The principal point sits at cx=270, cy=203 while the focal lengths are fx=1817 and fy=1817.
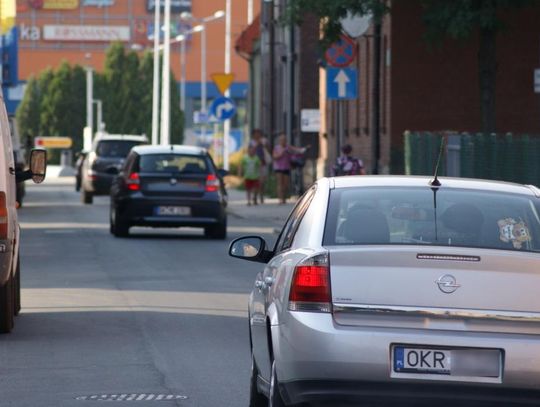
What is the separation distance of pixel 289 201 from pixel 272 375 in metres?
39.0

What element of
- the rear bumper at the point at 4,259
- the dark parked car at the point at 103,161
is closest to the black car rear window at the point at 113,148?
the dark parked car at the point at 103,161

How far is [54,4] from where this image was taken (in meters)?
168

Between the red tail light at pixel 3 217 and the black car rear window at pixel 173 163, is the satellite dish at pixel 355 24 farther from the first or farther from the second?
the red tail light at pixel 3 217

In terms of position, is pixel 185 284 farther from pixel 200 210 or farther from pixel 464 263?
pixel 464 263

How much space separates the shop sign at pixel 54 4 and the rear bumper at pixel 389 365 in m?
161

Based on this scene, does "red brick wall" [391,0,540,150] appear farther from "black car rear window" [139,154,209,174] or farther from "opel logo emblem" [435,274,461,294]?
"opel logo emblem" [435,274,461,294]

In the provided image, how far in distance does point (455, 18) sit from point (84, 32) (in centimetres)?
14052

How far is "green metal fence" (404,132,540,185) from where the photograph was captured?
25828 mm

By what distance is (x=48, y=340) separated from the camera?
13.5m

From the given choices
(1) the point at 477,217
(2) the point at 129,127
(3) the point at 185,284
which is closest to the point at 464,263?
(1) the point at 477,217

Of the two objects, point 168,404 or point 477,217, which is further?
point 168,404

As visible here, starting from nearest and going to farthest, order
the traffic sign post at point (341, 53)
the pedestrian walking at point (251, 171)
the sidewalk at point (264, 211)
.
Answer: the traffic sign post at point (341, 53) → the sidewalk at point (264, 211) → the pedestrian walking at point (251, 171)

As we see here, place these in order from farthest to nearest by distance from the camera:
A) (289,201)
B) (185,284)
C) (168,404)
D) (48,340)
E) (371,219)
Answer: (289,201) < (185,284) < (48,340) < (168,404) < (371,219)

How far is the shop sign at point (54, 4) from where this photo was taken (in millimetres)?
166250
